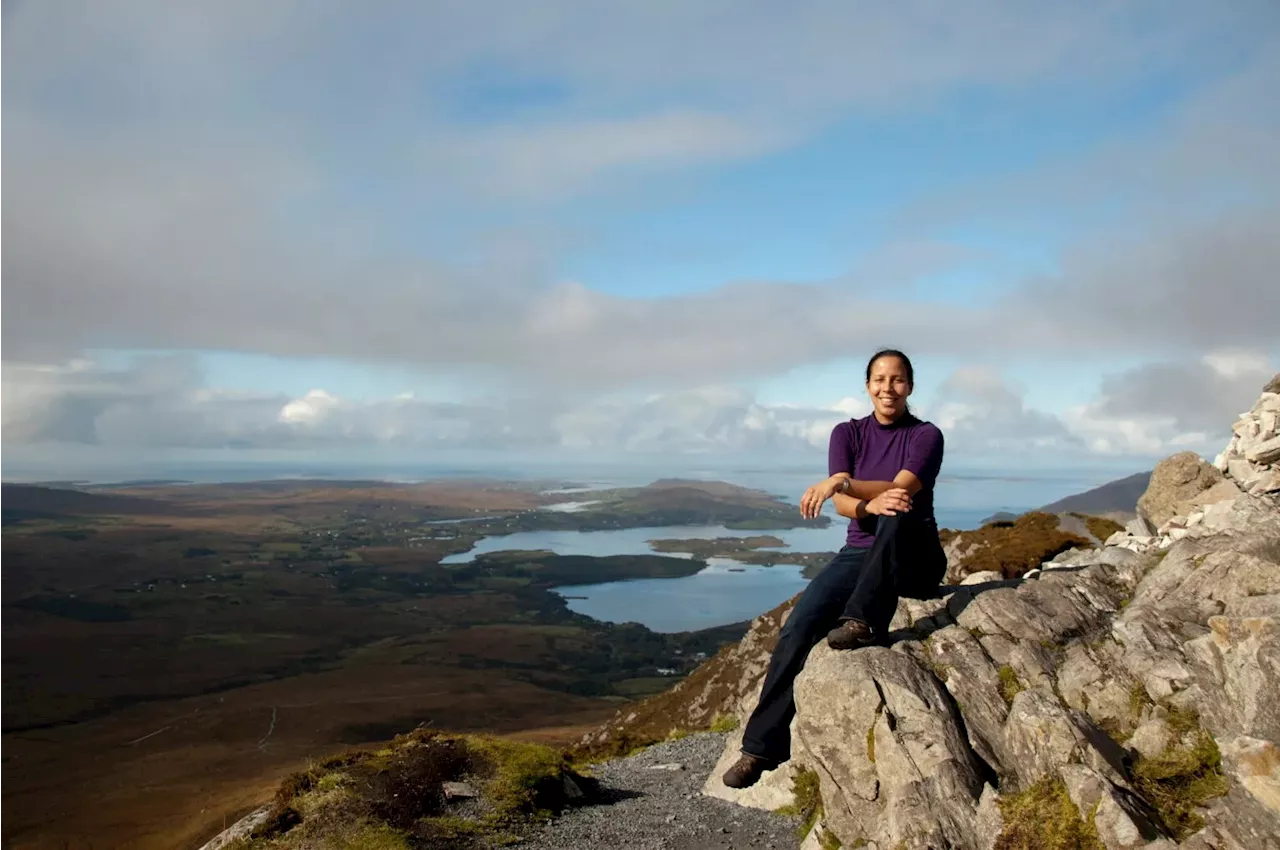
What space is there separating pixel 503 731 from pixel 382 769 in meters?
72.2

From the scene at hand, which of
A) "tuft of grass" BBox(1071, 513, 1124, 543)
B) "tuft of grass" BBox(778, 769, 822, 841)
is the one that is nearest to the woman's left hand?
"tuft of grass" BBox(778, 769, 822, 841)

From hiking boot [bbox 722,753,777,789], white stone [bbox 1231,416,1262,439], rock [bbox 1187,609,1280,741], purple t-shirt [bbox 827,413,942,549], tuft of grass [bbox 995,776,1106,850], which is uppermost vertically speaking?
white stone [bbox 1231,416,1262,439]

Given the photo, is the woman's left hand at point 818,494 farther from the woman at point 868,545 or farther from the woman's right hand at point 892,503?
the woman's right hand at point 892,503

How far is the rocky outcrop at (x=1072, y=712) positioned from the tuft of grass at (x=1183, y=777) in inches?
0.6

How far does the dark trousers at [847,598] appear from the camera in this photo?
9.02 metres

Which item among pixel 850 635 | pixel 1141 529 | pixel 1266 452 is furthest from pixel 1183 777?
pixel 1141 529

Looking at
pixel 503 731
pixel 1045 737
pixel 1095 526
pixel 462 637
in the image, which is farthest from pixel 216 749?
pixel 1045 737

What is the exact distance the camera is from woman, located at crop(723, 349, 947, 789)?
29.5ft

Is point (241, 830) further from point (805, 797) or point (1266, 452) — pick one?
point (1266, 452)

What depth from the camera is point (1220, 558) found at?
10336mm

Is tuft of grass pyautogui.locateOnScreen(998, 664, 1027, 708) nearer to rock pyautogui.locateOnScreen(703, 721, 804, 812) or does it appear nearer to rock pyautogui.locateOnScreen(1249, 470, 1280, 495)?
rock pyautogui.locateOnScreen(703, 721, 804, 812)

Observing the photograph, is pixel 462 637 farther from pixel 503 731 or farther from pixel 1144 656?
pixel 1144 656

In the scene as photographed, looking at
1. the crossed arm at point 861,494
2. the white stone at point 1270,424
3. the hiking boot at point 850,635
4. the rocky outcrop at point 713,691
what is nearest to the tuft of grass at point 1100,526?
the white stone at point 1270,424

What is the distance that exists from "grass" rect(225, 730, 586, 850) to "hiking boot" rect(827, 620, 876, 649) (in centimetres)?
1017
